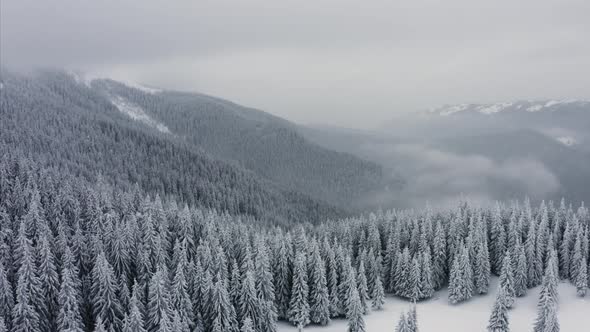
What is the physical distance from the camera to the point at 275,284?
276 feet

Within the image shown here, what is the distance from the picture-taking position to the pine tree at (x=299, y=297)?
80188mm

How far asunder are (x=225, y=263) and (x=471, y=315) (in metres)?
44.2

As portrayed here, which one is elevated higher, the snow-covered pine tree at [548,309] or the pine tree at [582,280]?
the snow-covered pine tree at [548,309]

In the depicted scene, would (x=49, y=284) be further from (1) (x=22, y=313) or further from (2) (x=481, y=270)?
(2) (x=481, y=270)

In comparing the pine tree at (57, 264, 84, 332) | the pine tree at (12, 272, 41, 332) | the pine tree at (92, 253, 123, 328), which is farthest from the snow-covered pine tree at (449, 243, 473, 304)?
the pine tree at (12, 272, 41, 332)

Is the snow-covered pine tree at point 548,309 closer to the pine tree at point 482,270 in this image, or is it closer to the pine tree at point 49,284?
the pine tree at point 482,270

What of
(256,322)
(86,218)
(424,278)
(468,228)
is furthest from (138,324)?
(468,228)

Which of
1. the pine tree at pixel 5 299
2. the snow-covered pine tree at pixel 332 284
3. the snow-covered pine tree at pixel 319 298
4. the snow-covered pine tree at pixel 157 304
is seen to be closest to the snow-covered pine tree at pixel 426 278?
the snow-covered pine tree at pixel 332 284

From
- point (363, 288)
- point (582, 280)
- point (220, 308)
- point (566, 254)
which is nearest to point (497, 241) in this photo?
point (566, 254)

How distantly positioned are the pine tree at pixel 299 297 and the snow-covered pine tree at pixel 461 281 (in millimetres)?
28553

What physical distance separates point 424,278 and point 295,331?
27.8 meters

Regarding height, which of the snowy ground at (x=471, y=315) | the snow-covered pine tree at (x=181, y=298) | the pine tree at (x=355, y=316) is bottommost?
the snowy ground at (x=471, y=315)

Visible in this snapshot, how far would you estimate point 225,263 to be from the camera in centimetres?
7862

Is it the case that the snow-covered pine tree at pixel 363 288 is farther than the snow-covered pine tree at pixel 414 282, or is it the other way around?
the snow-covered pine tree at pixel 414 282
